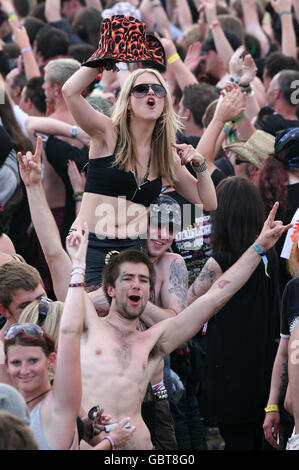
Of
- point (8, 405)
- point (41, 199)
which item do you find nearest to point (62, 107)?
point (41, 199)

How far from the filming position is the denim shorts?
495 centimetres

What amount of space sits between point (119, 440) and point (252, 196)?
6.94ft

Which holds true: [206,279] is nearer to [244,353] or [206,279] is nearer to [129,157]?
[244,353]

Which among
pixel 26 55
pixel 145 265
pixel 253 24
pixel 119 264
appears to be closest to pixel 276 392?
pixel 145 265

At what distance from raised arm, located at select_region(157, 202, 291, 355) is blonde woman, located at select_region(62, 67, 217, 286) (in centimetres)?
61

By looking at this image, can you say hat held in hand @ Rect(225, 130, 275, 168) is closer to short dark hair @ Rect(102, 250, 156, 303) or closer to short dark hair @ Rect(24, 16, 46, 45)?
short dark hair @ Rect(102, 250, 156, 303)

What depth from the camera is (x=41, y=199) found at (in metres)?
4.54

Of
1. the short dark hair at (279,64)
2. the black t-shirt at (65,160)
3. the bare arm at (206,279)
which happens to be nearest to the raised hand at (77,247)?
the bare arm at (206,279)

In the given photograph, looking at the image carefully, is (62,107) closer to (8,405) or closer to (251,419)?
(251,419)

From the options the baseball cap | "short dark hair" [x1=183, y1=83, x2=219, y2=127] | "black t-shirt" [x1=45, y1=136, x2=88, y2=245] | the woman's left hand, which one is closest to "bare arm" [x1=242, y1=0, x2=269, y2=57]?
"short dark hair" [x1=183, y1=83, x2=219, y2=127]

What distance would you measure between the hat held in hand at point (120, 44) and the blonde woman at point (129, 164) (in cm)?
19

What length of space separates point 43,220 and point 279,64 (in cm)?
419

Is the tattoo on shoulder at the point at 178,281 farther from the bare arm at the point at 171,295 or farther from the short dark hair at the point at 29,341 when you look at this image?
the short dark hair at the point at 29,341
